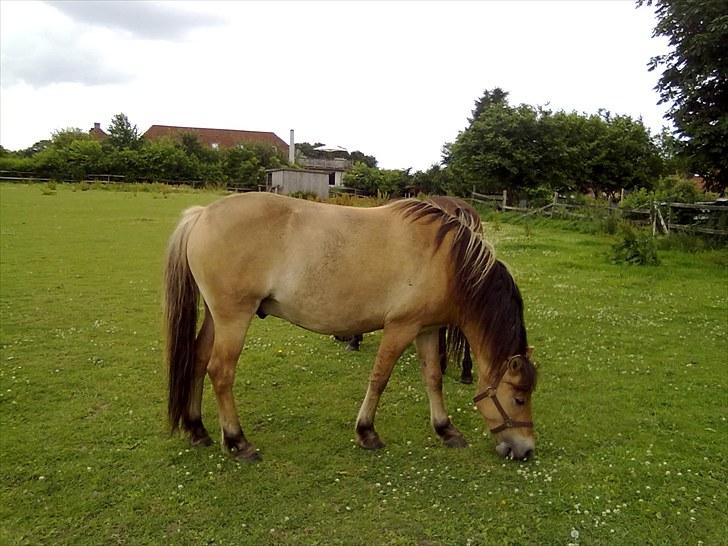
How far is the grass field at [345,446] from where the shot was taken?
321 cm

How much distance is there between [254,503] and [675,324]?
268 inches

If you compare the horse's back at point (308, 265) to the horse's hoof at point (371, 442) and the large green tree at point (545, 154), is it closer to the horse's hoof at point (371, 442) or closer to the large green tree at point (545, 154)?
the horse's hoof at point (371, 442)

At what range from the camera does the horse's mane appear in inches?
153

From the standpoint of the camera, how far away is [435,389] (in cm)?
432

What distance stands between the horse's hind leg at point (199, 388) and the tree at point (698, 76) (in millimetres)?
11997

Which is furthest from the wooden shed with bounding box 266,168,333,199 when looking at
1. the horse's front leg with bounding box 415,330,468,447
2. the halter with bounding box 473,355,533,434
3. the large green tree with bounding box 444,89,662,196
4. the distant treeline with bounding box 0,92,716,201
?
the halter with bounding box 473,355,533,434

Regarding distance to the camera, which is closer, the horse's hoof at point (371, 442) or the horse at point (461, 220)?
the horse's hoof at point (371, 442)

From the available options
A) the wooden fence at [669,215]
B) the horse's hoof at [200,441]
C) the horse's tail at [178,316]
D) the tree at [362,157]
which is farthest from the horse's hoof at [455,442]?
the tree at [362,157]

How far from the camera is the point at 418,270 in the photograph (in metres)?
3.98

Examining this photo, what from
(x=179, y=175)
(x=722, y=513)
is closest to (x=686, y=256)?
(x=722, y=513)

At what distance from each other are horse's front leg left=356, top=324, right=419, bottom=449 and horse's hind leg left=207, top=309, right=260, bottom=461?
2.69 feet

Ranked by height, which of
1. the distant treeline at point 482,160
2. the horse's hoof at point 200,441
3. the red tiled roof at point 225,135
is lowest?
the horse's hoof at point 200,441

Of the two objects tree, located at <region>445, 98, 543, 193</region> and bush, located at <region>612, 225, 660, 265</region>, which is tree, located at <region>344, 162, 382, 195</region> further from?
bush, located at <region>612, 225, 660, 265</region>

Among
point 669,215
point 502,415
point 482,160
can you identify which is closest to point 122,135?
point 482,160
